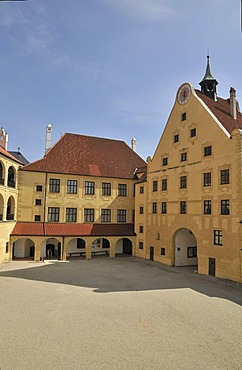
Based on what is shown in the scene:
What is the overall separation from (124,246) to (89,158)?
13675 mm

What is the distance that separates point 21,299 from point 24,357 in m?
7.39

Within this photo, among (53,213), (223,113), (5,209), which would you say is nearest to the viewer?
(223,113)

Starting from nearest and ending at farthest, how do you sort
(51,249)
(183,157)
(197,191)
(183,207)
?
(197,191)
(183,207)
(183,157)
(51,249)

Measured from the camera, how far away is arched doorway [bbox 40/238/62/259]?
33025 millimetres

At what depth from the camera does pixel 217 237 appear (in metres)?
23.9

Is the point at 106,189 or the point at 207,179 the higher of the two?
the point at 207,179

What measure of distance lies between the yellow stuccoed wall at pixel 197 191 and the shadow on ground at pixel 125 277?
6.69 ft

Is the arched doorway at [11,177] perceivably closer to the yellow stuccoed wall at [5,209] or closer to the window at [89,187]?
the yellow stuccoed wall at [5,209]

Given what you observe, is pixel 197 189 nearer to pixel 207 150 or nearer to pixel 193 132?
pixel 207 150

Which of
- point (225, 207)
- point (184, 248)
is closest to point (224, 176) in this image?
point (225, 207)


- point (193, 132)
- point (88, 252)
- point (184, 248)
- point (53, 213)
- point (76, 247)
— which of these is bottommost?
point (88, 252)

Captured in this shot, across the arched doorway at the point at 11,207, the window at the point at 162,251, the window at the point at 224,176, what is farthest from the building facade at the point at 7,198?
the window at the point at 224,176

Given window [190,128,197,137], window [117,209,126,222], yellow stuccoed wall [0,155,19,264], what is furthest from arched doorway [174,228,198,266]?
yellow stuccoed wall [0,155,19,264]

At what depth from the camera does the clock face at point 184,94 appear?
29.3 meters
